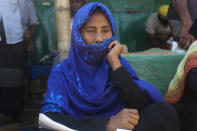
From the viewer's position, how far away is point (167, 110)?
1296mm

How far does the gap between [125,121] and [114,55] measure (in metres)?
0.45

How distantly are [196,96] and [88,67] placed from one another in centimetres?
68

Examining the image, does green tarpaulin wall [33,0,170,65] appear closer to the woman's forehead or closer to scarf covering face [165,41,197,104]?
the woman's forehead

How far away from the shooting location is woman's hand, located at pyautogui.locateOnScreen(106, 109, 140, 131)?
130cm

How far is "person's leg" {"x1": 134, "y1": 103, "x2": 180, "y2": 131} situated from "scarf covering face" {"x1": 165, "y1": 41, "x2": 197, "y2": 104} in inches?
11.4

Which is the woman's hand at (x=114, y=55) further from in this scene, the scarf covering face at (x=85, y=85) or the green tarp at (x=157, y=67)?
the green tarp at (x=157, y=67)

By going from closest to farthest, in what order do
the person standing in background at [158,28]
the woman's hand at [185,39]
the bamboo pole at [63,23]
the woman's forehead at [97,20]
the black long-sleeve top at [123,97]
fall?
1. the black long-sleeve top at [123,97]
2. the woman's forehead at [97,20]
3. the bamboo pole at [63,23]
4. the woman's hand at [185,39]
5. the person standing in background at [158,28]

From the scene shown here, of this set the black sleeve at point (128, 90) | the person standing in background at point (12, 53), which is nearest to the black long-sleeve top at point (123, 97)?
the black sleeve at point (128, 90)

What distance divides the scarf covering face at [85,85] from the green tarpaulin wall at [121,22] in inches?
108

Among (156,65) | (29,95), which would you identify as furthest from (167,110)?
(29,95)

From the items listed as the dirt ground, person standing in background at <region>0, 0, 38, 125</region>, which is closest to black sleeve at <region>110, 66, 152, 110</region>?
person standing in background at <region>0, 0, 38, 125</region>

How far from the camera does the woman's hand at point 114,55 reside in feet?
5.10

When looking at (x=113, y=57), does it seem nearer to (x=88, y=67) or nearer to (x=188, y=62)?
(x=88, y=67)

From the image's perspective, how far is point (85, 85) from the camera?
1.66 m
